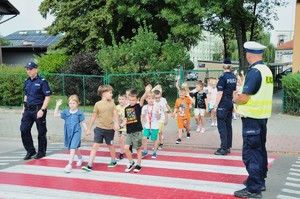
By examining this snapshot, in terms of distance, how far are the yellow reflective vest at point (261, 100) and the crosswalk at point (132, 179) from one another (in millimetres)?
1312

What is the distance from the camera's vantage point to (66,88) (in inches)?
715

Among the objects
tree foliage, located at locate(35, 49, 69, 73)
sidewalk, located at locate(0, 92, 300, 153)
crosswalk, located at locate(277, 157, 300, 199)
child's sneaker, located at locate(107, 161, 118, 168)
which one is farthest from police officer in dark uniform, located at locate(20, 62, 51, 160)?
tree foliage, located at locate(35, 49, 69, 73)

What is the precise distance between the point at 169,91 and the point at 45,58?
11.3m

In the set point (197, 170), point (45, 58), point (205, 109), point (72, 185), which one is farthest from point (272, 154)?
point (45, 58)

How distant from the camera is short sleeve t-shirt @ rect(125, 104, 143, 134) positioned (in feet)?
24.7

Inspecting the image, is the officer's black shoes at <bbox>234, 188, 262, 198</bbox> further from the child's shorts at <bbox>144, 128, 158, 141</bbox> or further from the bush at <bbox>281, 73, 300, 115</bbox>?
the bush at <bbox>281, 73, 300, 115</bbox>

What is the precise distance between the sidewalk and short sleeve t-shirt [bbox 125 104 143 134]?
268 cm

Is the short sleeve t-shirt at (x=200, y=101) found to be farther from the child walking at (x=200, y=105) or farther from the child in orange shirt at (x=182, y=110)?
the child in orange shirt at (x=182, y=110)

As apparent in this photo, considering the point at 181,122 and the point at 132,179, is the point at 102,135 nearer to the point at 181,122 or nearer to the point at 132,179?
the point at 132,179

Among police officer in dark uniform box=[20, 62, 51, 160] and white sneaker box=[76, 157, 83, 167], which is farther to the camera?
police officer in dark uniform box=[20, 62, 51, 160]

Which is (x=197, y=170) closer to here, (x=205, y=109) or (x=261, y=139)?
(x=261, y=139)

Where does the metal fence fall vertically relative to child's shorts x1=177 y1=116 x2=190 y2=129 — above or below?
above

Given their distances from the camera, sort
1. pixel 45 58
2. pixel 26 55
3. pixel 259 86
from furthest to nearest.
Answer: pixel 26 55
pixel 45 58
pixel 259 86

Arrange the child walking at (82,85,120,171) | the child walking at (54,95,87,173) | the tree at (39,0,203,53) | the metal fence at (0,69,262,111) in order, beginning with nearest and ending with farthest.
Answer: the child walking at (82,85,120,171) → the child walking at (54,95,87,173) → the metal fence at (0,69,262,111) → the tree at (39,0,203,53)
